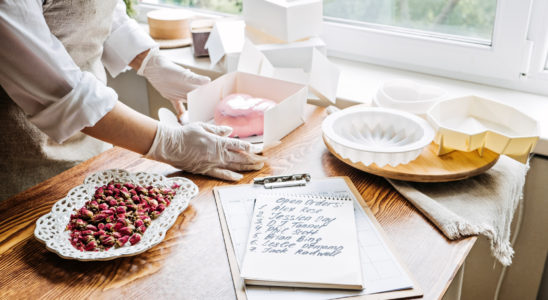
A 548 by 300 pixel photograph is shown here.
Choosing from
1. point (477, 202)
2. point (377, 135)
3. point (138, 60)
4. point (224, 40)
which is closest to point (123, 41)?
point (138, 60)

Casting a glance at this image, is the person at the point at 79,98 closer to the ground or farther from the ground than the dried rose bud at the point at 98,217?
farther from the ground

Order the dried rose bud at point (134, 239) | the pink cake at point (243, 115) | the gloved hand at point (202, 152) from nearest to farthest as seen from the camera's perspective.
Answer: the dried rose bud at point (134, 239) < the gloved hand at point (202, 152) < the pink cake at point (243, 115)

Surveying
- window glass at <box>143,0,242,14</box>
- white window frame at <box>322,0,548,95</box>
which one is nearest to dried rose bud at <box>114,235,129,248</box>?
white window frame at <box>322,0,548,95</box>

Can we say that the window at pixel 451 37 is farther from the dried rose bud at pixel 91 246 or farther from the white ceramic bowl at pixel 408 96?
the dried rose bud at pixel 91 246

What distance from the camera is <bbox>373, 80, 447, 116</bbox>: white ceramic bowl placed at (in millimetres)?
1109

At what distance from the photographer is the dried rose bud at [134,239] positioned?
81 centimetres

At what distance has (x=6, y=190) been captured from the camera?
1.20 meters

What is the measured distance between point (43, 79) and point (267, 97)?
57cm

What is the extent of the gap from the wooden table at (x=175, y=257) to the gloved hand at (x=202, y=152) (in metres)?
0.03

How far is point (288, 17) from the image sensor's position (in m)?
1.41

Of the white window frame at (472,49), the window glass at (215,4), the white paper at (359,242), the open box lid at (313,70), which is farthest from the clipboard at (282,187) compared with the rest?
the window glass at (215,4)

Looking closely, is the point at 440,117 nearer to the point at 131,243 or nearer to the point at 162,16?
the point at 131,243

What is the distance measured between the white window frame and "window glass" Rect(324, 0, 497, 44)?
0.03 meters

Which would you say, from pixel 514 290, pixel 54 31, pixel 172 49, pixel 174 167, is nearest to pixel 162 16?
pixel 172 49
